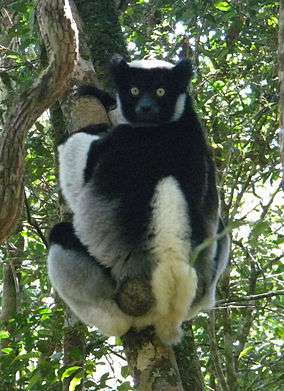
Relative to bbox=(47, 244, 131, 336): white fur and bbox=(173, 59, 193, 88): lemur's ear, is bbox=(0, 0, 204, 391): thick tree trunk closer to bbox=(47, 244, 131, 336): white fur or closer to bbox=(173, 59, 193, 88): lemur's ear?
bbox=(47, 244, 131, 336): white fur

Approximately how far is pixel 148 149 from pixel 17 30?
6.50 feet

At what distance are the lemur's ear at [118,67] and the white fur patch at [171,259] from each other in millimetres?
981

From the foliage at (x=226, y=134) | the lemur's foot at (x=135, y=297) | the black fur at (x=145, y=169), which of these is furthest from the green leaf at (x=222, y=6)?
the lemur's foot at (x=135, y=297)

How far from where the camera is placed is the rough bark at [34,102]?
8.98 feet

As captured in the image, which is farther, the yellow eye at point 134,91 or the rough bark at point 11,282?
the rough bark at point 11,282

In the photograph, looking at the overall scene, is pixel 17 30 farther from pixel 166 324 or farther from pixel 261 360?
pixel 261 360

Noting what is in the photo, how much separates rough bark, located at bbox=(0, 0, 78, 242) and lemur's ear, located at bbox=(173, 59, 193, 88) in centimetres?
123

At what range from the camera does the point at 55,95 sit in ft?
10.4

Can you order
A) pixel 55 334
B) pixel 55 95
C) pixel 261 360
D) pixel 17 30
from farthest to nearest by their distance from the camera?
pixel 17 30, pixel 261 360, pixel 55 334, pixel 55 95

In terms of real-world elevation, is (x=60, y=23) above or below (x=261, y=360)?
above

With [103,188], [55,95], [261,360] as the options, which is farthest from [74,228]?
[261,360]

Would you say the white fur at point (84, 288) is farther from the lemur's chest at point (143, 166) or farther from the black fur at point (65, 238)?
the lemur's chest at point (143, 166)

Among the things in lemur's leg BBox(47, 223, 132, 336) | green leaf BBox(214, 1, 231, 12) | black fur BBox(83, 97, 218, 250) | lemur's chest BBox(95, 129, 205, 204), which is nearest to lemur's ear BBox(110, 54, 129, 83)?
black fur BBox(83, 97, 218, 250)

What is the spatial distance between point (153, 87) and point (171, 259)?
4.34 ft
